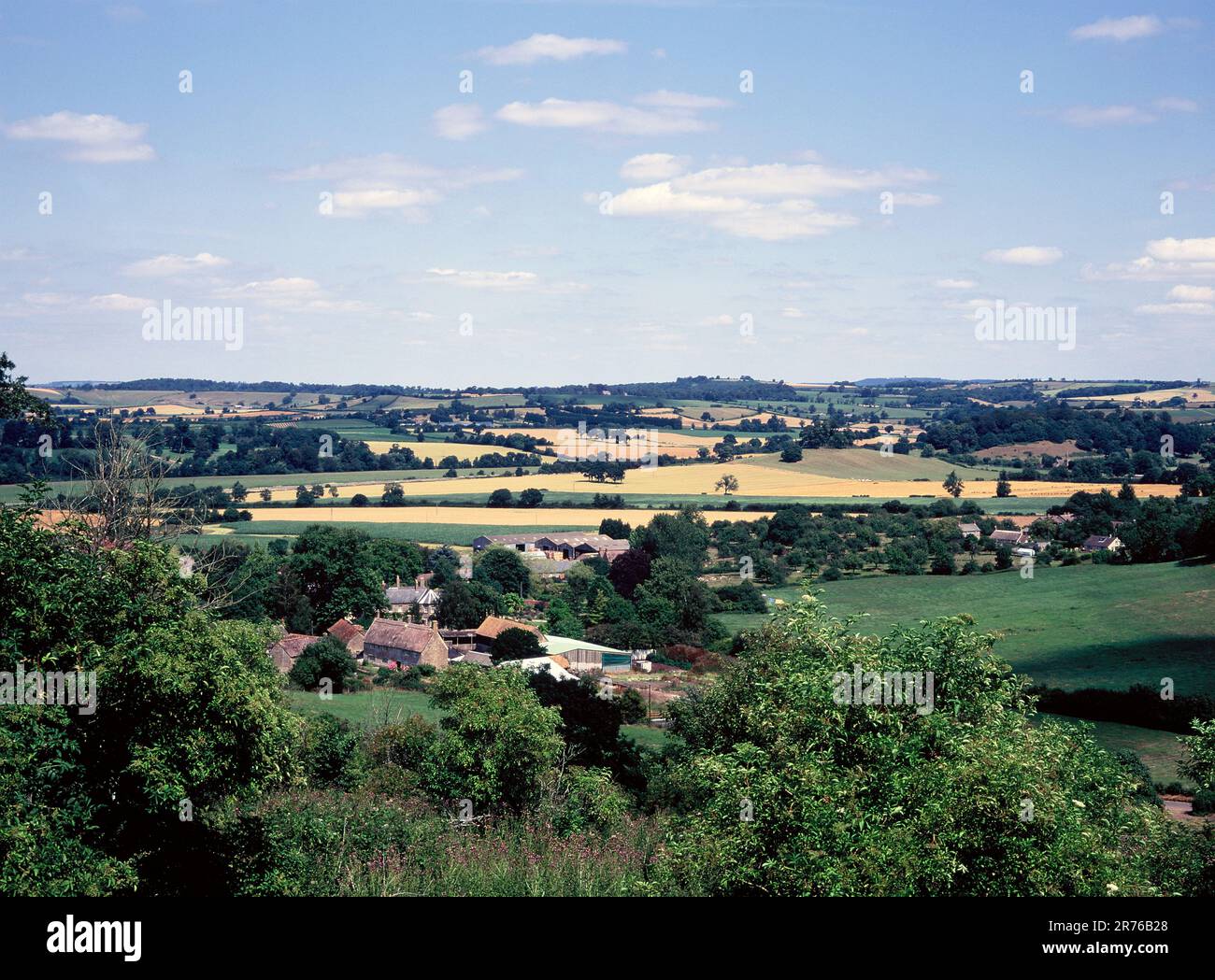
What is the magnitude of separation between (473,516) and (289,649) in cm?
4225

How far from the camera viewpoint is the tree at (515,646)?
173 ft

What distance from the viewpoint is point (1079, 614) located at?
52750 mm

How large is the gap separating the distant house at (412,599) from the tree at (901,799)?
2179 inches

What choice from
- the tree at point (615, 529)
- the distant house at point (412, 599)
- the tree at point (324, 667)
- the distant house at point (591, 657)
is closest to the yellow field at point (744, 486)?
the tree at point (615, 529)

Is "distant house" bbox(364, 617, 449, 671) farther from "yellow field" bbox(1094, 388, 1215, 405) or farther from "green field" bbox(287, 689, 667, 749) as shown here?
"yellow field" bbox(1094, 388, 1215, 405)

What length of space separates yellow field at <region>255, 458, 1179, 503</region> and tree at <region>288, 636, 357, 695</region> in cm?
4945

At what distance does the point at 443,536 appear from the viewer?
84625 mm

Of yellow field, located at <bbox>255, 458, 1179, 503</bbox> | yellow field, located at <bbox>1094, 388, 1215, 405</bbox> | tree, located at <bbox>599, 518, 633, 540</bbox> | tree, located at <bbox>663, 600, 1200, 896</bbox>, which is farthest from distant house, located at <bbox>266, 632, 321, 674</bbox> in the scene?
yellow field, located at <bbox>1094, 388, 1215, 405</bbox>
